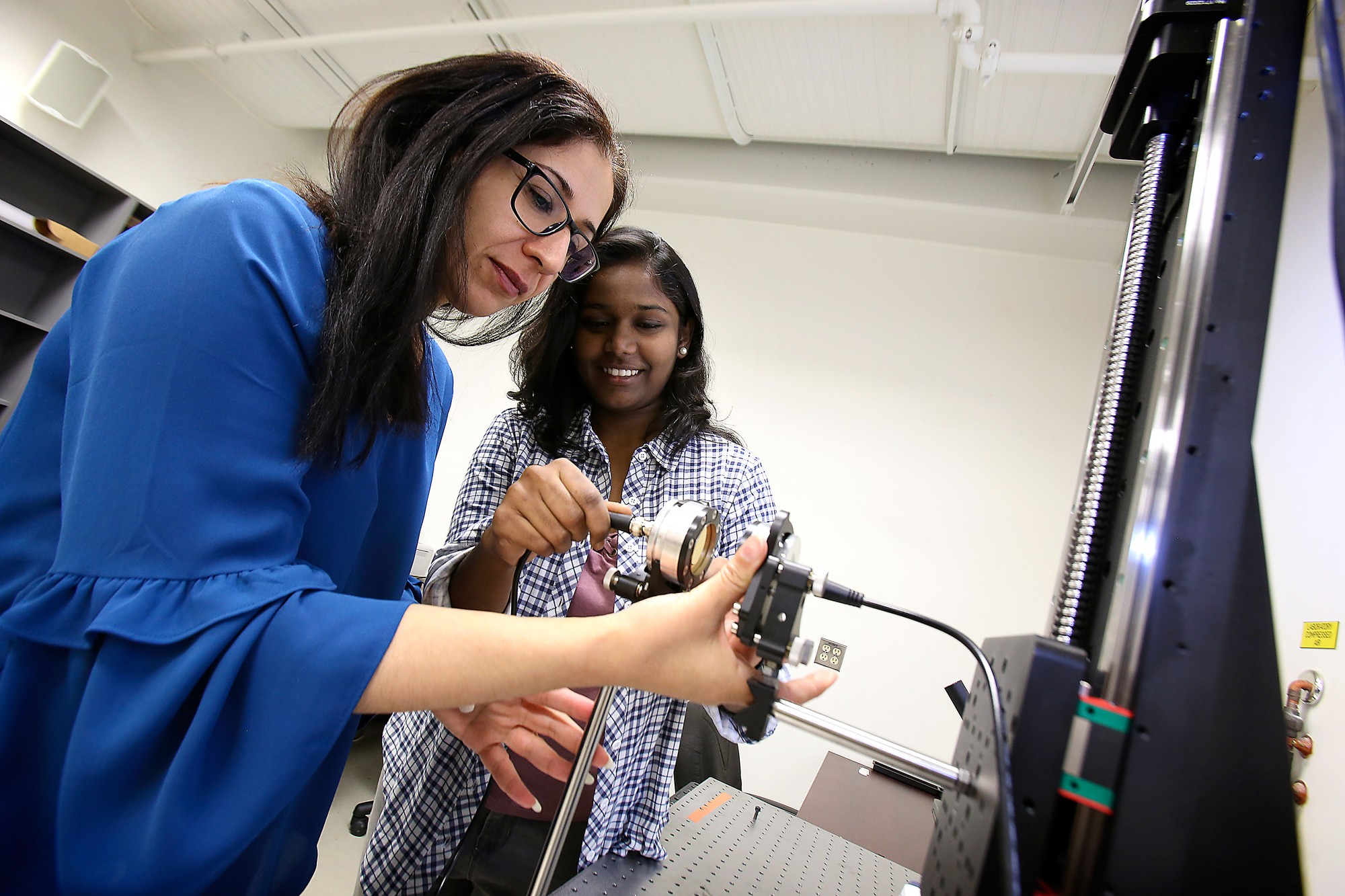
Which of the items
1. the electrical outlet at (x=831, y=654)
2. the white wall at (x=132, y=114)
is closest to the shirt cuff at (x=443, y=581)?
the electrical outlet at (x=831, y=654)

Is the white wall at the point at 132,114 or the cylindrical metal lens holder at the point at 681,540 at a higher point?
the white wall at the point at 132,114

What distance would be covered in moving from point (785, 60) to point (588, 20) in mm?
819

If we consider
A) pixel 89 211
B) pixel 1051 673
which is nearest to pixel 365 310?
pixel 1051 673

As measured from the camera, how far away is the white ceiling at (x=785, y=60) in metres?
2.26

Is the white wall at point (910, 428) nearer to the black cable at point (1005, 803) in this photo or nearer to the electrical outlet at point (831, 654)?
the electrical outlet at point (831, 654)

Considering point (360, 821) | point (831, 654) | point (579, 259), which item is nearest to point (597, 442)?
point (579, 259)

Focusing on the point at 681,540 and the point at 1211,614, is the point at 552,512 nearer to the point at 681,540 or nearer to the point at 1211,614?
the point at 681,540

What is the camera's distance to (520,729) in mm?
818

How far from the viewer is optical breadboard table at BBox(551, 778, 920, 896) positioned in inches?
30.4

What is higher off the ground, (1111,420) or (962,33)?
(962,33)

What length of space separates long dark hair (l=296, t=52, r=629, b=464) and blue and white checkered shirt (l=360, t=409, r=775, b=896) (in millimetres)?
377

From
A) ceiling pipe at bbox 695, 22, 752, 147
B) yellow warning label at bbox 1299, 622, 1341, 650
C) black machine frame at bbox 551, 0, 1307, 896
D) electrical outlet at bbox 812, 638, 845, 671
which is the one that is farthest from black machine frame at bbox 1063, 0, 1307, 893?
ceiling pipe at bbox 695, 22, 752, 147

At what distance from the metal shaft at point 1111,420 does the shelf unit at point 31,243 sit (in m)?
3.78

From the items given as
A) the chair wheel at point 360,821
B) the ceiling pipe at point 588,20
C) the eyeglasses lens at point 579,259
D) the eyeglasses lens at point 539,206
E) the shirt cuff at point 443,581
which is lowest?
the chair wheel at point 360,821
